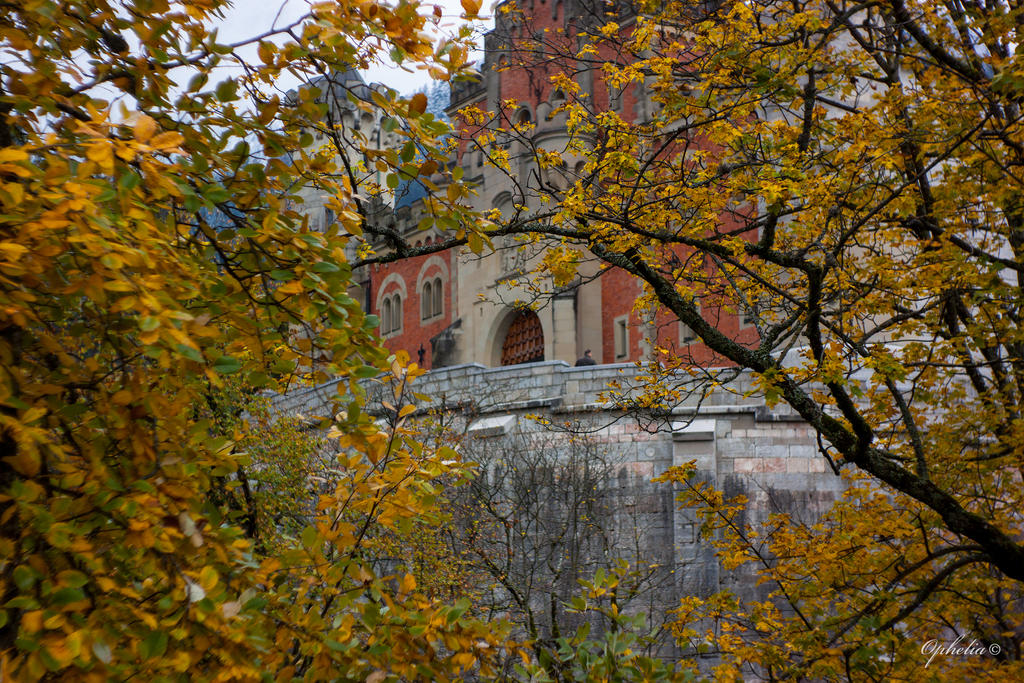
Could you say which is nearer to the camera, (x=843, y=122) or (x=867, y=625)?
(x=867, y=625)

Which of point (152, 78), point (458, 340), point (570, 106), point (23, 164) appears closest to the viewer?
point (23, 164)

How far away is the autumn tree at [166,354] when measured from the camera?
239 centimetres

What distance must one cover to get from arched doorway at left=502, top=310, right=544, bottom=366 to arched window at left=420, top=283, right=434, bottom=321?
4.07m

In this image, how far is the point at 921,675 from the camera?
6.68 meters

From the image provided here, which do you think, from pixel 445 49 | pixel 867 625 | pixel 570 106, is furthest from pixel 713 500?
pixel 445 49

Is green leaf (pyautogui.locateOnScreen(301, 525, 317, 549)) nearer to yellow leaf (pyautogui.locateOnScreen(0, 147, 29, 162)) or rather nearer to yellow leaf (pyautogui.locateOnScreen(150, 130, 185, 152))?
yellow leaf (pyautogui.locateOnScreen(150, 130, 185, 152))

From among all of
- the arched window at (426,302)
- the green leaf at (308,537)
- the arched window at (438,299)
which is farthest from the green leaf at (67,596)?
the arched window at (426,302)

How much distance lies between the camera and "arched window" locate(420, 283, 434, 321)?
28242 millimetres

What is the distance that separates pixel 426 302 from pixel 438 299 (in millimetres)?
646

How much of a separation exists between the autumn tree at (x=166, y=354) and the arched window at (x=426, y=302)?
2462 cm

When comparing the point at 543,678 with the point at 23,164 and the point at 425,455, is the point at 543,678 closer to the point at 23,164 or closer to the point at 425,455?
the point at 425,455

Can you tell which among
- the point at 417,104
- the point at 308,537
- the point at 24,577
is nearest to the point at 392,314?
the point at 417,104

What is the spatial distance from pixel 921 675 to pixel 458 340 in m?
19.4

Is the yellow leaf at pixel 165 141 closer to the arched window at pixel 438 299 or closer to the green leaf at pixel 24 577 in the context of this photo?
the green leaf at pixel 24 577
